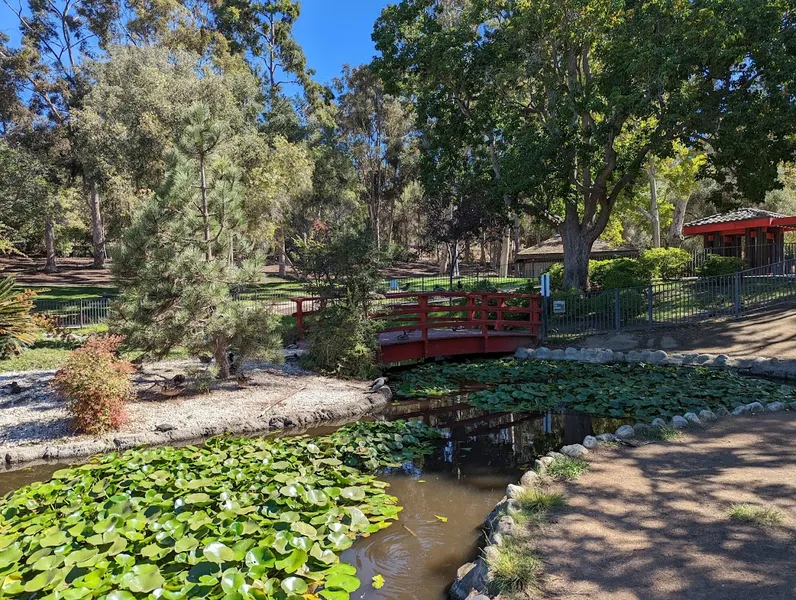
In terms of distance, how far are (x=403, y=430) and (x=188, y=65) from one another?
2263 centimetres

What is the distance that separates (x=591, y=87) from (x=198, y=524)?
632 inches

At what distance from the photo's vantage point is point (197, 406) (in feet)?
30.7

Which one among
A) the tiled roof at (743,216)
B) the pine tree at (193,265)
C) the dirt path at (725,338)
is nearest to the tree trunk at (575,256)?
the dirt path at (725,338)

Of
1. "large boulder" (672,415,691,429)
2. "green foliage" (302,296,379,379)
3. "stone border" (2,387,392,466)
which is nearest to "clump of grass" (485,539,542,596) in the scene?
"large boulder" (672,415,691,429)

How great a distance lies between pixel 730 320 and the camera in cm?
1544

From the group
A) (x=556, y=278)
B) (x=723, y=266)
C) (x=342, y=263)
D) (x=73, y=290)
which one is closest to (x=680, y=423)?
(x=342, y=263)

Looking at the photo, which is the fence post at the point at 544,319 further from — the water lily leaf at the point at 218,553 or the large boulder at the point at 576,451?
the water lily leaf at the point at 218,553

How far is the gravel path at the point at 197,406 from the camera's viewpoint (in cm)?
819

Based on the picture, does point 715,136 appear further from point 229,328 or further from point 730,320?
point 229,328

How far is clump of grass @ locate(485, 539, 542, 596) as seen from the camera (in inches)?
144

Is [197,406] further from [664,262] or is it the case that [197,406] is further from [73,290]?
[664,262]

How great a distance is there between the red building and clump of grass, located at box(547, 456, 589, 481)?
866 inches

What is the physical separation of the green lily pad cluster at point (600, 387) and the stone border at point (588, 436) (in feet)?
2.24

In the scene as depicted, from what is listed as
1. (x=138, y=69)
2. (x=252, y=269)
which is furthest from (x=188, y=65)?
(x=252, y=269)
